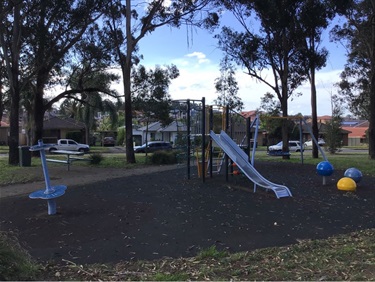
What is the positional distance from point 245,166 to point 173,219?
3873 mm

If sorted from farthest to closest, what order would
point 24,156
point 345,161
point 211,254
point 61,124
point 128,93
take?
point 61,124 < point 128,93 < point 345,161 < point 24,156 < point 211,254

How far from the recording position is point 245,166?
10.6 meters

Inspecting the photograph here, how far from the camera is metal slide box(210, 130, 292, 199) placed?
9422 mm

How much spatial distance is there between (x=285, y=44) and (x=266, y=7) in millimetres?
3091

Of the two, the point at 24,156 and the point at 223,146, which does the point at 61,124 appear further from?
the point at 223,146

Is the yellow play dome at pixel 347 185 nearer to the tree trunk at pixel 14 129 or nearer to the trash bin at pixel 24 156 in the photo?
the trash bin at pixel 24 156

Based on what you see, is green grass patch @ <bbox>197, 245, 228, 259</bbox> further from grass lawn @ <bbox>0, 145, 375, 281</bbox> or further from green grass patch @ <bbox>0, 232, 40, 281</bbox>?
green grass patch @ <bbox>0, 232, 40, 281</bbox>

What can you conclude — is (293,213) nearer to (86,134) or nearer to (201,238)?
(201,238)

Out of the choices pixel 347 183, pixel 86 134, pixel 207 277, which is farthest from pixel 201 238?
pixel 86 134

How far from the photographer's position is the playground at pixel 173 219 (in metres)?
5.76

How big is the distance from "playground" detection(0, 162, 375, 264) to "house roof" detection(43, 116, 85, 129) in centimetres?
5161

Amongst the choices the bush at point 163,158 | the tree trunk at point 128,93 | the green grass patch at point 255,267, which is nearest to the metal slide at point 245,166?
the green grass patch at point 255,267

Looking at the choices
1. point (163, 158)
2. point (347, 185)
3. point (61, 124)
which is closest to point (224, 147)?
point (347, 185)

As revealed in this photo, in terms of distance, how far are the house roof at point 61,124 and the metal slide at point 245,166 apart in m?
52.5
